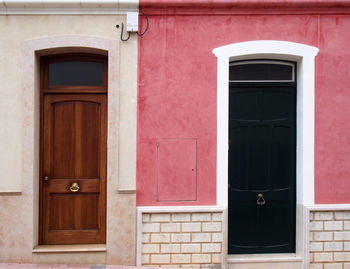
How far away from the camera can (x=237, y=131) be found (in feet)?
16.2

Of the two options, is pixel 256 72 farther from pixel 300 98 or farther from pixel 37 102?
pixel 37 102

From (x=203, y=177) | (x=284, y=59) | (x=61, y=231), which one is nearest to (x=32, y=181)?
(x=61, y=231)

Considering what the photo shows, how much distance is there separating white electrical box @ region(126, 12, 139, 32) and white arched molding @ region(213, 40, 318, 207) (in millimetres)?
1240

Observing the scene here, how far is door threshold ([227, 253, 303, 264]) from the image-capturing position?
4785mm

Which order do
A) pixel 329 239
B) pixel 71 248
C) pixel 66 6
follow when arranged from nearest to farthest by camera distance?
pixel 66 6 → pixel 71 248 → pixel 329 239

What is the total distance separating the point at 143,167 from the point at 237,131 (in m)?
1.60

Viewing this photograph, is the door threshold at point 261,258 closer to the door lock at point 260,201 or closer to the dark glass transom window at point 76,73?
the door lock at point 260,201

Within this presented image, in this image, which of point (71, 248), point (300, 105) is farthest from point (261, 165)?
point (71, 248)

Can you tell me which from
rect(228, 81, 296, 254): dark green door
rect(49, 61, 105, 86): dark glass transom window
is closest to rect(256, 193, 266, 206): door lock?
rect(228, 81, 296, 254): dark green door

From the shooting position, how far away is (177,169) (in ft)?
15.4

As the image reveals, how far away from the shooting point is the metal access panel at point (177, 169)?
4.68m

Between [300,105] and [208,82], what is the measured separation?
1506mm

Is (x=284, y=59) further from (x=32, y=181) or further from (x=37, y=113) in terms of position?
(x=32, y=181)

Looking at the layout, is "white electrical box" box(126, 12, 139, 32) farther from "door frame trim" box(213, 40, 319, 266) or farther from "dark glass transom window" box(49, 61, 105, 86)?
"door frame trim" box(213, 40, 319, 266)
